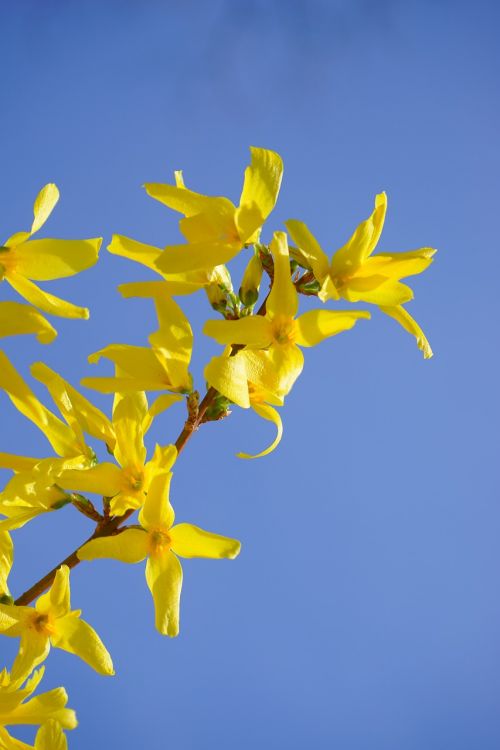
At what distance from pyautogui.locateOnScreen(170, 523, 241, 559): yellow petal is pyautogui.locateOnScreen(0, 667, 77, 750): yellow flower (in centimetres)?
34

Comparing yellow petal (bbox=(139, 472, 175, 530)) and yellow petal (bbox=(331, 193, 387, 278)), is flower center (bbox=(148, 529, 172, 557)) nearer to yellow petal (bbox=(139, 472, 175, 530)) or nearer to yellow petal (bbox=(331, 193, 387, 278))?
yellow petal (bbox=(139, 472, 175, 530))

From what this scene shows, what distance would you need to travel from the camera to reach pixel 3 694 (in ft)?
4.35

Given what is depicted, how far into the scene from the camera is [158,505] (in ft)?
4.32

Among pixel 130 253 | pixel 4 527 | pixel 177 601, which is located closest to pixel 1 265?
pixel 130 253

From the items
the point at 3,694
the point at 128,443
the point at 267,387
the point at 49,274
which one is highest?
the point at 49,274

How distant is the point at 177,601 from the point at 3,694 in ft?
1.09

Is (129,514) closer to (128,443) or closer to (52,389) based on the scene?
(128,443)

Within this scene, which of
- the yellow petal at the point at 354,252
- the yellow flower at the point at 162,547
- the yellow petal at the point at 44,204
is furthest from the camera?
the yellow petal at the point at 44,204

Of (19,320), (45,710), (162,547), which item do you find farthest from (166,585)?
(19,320)

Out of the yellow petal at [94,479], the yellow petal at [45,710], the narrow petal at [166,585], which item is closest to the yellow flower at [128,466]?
the yellow petal at [94,479]

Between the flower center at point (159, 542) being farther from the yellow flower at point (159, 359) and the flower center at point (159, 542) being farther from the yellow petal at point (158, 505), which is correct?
the yellow flower at point (159, 359)

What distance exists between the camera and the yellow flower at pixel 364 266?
4.54 ft

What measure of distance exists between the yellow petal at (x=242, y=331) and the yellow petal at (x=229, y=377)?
42 millimetres

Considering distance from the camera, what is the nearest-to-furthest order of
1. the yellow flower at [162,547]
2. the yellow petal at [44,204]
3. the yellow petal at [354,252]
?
the yellow flower at [162,547]
the yellow petal at [354,252]
the yellow petal at [44,204]
